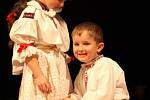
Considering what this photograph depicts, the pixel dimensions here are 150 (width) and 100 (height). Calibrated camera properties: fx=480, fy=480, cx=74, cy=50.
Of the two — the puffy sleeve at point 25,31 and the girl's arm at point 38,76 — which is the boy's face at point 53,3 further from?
the girl's arm at point 38,76

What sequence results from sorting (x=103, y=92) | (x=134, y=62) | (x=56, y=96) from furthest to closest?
(x=134, y=62), (x=56, y=96), (x=103, y=92)

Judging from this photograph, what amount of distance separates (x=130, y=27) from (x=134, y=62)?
1.03 ft

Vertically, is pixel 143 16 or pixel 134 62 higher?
pixel 143 16

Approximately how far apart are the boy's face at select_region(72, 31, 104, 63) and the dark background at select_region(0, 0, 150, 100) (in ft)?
4.85

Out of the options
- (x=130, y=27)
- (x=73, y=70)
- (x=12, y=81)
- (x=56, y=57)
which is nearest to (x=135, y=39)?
(x=130, y=27)

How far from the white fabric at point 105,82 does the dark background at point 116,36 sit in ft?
5.02

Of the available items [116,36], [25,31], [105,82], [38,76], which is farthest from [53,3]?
[116,36]

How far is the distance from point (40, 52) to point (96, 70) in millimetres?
324

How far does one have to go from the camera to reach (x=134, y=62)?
4.19 m

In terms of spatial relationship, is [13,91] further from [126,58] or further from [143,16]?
[143,16]

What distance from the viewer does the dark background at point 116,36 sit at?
12.9ft

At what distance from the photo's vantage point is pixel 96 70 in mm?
2342

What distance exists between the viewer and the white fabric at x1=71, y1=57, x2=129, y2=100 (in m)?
2.30

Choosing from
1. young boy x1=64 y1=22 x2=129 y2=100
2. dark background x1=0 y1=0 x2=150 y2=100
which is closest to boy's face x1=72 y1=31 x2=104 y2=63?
young boy x1=64 y1=22 x2=129 y2=100
